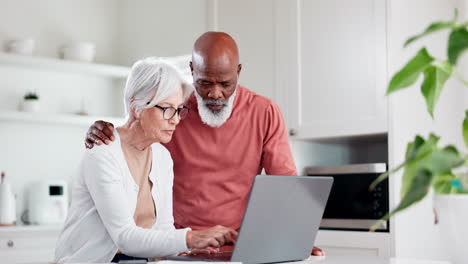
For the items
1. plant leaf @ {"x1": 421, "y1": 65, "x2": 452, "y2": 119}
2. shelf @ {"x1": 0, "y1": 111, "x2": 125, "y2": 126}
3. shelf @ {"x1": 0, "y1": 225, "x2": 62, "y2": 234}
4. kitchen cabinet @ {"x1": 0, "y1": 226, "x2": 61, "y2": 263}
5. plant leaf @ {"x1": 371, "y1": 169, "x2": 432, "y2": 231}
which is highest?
plant leaf @ {"x1": 421, "y1": 65, "x2": 452, "y2": 119}

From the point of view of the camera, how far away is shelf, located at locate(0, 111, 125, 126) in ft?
13.8

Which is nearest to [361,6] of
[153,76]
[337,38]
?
[337,38]

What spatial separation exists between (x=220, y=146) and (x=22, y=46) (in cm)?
218

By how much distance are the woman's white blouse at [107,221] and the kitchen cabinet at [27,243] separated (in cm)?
196

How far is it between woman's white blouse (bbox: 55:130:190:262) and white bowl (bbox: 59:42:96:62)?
2544mm

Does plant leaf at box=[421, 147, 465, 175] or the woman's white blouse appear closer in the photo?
plant leaf at box=[421, 147, 465, 175]

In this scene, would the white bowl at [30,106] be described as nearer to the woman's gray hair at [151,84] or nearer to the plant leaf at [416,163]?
the woman's gray hair at [151,84]

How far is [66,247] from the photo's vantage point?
2.04m

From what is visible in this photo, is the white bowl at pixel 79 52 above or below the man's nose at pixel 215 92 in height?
above

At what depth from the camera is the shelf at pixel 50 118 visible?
420cm

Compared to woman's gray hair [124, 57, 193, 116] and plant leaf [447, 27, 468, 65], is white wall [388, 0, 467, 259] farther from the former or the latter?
plant leaf [447, 27, 468, 65]

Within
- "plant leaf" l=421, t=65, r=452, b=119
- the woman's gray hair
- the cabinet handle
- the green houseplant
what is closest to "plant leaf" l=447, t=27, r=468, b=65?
the green houseplant

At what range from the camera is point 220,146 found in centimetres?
263

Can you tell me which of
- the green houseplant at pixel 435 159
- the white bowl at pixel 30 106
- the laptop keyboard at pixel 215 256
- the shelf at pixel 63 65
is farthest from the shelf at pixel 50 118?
the green houseplant at pixel 435 159
